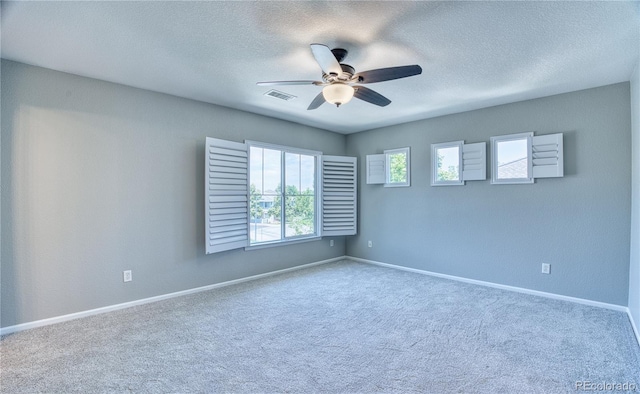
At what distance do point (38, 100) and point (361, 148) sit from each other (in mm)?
4515

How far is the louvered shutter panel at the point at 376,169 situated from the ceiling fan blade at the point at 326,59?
9.98ft

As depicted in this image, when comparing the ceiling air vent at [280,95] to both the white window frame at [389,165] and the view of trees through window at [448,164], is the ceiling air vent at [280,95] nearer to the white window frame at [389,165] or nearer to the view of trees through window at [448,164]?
the white window frame at [389,165]

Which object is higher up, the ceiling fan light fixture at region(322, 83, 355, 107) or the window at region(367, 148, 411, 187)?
the ceiling fan light fixture at region(322, 83, 355, 107)

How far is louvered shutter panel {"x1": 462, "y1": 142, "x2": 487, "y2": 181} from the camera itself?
414cm

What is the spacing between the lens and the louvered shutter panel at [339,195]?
537 cm

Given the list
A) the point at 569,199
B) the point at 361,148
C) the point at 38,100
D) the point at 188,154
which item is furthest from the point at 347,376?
the point at 361,148

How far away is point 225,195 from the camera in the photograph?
395 centimetres

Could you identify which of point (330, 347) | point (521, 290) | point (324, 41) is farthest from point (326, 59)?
point (521, 290)

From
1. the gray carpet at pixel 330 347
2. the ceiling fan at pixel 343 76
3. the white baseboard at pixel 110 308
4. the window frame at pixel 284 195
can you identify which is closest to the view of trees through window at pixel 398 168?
the window frame at pixel 284 195

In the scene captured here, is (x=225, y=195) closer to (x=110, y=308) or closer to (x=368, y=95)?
(x=110, y=308)

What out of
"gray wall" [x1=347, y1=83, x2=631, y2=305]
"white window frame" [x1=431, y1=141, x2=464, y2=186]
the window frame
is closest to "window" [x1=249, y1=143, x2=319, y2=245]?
the window frame

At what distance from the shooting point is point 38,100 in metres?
2.83

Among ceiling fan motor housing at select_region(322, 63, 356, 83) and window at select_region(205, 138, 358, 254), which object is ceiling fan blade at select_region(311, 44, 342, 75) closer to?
ceiling fan motor housing at select_region(322, 63, 356, 83)

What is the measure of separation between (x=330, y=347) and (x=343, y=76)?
2270mm
